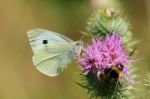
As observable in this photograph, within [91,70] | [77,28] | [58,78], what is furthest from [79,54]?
[77,28]

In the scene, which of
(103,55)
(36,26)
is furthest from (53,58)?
(36,26)

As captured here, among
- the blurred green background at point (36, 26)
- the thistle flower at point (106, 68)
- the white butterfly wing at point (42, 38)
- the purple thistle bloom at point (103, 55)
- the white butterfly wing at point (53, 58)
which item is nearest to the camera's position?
the thistle flower at point (106, 68)

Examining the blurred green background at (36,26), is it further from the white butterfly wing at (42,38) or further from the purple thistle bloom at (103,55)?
the purple thistle bloom at (103,55)

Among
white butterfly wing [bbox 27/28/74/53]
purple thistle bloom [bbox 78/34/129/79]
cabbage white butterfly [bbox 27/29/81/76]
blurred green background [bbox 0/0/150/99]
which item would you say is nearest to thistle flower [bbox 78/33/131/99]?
purple thistle bloom [bbox 78/34/129/79]

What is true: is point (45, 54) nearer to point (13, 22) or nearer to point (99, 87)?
point (99, 87)

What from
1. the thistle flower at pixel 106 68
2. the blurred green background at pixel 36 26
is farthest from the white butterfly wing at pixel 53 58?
the blurred green background at pixel 36 26
